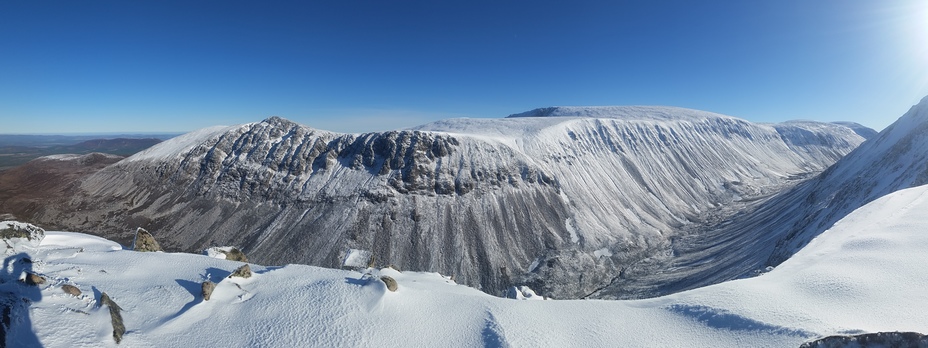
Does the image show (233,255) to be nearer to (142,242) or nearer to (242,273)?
(142,242)

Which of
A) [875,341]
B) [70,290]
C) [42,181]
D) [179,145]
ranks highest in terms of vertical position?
[179,145]

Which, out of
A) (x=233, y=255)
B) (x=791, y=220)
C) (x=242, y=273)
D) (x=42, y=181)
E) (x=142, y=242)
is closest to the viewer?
(x=242, y=273)

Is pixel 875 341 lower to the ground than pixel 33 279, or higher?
higher

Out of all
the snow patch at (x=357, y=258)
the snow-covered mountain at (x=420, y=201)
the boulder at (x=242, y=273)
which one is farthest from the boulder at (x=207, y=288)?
the snow-covered mountain at (x=420, y=201)

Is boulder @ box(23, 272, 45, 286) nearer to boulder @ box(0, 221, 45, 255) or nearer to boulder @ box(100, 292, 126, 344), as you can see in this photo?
boulder @ box(100, 292, 126, 344)

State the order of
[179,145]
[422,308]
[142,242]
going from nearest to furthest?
[422,308], [142,242], [179,145]

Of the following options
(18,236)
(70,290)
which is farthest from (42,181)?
(70,290)

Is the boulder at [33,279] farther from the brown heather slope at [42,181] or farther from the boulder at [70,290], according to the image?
the brown heather slope at [42,181]
